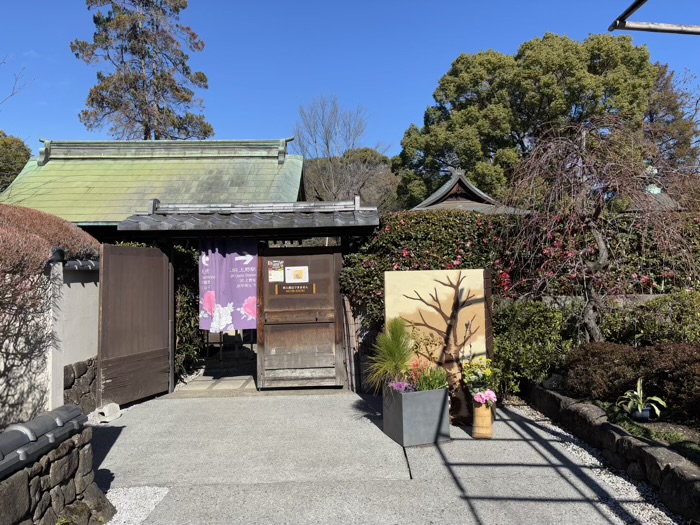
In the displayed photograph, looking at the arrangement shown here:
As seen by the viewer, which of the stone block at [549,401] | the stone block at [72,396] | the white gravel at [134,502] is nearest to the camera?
the white gravel at [134,502]

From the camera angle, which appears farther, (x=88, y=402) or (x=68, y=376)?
(x=88, y=402)

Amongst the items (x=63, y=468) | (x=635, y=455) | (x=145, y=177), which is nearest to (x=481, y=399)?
(x=635, y=455)

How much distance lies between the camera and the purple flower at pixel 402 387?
5.20 metres

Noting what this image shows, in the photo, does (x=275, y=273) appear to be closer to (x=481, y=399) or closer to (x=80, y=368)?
(x=80, y=368)

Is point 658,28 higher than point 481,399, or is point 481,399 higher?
point 658,28

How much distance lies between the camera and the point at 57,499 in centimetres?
316

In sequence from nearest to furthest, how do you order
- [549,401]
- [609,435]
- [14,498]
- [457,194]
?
[14,498] → [609,435] → [549,401] → [457,194]

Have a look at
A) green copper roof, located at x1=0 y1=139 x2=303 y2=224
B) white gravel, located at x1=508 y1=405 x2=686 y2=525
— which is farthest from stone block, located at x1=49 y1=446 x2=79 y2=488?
green copper roof, located at x1=0 y1=139 x2=303 y2=224

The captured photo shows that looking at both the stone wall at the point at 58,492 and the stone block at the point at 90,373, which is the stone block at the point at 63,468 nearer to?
the stone wall at the point at 58,492

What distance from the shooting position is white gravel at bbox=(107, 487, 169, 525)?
358 centimetres

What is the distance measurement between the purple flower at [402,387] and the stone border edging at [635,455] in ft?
5.70

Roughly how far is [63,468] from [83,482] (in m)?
0.30

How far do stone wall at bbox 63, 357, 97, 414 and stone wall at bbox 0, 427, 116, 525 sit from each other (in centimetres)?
275

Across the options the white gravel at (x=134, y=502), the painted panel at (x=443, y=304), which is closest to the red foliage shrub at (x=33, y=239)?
the white gravel at (x=134, y=502)
